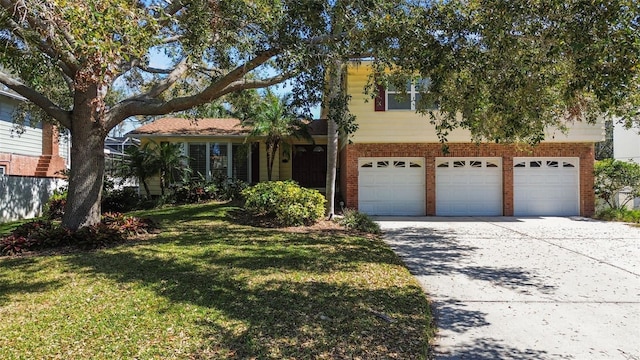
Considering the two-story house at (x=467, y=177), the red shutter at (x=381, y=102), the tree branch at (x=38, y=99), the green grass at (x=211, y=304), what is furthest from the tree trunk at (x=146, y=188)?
the red shutter at (x=381, y=102)

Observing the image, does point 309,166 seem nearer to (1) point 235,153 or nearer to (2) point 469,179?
(1) point 235,153

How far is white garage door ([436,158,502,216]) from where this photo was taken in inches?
625

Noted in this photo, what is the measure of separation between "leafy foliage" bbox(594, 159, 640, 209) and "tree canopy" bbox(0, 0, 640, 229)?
700cm

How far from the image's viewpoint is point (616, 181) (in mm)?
15695

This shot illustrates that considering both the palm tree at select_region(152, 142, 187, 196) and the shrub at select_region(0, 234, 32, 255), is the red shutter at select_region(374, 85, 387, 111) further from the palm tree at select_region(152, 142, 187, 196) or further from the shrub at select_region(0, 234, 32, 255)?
the shrub at select_region(0, 234, 32, 255)

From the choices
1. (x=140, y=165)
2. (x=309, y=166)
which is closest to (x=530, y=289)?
(x=309, y=166)

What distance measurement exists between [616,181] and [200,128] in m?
17.0

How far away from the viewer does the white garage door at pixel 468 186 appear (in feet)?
52.1

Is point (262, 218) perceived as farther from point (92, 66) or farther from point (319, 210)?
point (92, 66)

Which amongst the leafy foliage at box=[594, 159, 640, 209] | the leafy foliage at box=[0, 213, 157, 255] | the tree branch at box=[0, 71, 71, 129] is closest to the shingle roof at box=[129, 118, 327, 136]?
the tree branch at box=[0, 71, 71, 129]

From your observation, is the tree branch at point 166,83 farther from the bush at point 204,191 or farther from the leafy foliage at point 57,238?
the bush at point 204,191

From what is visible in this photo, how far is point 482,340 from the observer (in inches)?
174

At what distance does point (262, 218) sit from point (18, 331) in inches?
325

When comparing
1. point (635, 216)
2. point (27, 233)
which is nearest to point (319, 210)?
point (27, 233)
